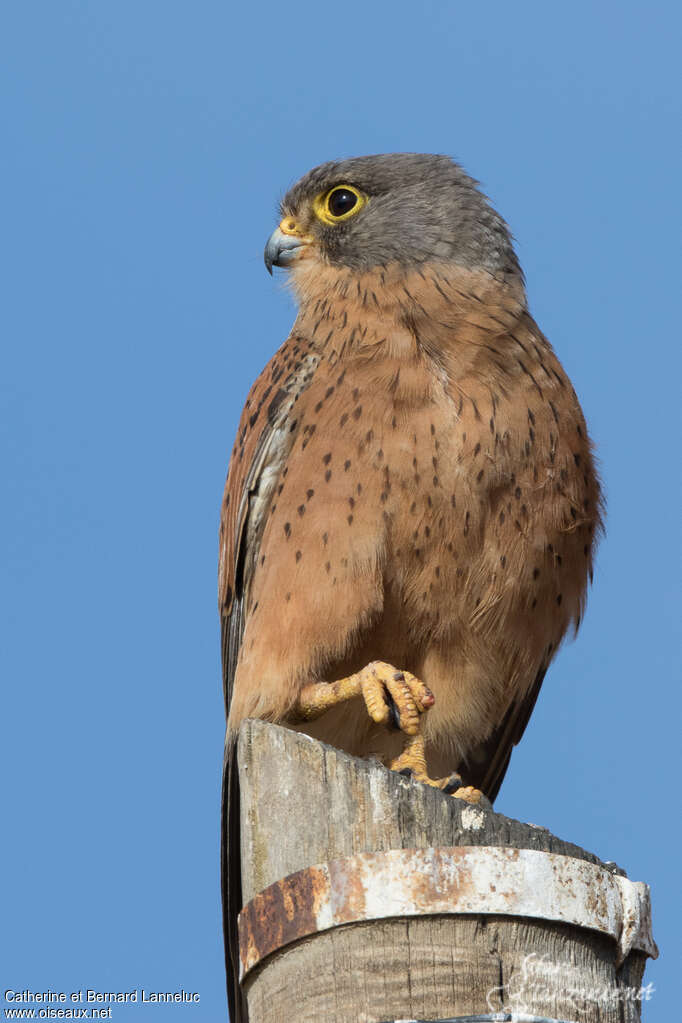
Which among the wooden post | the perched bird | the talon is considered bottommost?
the wooden post

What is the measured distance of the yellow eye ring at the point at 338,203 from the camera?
5715mm

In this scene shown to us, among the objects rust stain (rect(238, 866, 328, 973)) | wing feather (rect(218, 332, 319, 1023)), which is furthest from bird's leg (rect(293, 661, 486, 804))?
rust stain (rect(238, 866, 328, 973))

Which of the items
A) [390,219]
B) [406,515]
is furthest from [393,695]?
[390,219]

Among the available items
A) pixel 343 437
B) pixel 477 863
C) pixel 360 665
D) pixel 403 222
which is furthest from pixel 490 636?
pixel 477 863

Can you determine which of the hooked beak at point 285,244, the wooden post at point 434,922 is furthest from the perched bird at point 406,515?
the wooden post at point 434,922

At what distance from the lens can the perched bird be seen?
4.54 m

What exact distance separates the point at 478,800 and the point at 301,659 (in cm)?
80

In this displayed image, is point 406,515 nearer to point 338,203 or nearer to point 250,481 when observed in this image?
point 250,481

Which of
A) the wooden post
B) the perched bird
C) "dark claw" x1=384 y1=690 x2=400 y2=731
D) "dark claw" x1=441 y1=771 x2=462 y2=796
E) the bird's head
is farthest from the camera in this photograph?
the bird's head

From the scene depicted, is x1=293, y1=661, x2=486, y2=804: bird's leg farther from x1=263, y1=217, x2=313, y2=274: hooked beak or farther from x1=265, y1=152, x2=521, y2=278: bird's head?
x1=263, y1=217, x2=313, y2=274: hooked beak

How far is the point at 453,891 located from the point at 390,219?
3549 millimetres

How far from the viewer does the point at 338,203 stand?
5.78 m

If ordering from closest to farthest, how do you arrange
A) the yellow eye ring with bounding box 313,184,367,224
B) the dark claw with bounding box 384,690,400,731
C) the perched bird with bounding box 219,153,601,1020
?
1. the dark claw with bounding box 384,690,400,731
2. the perched bird with bounding box 219,153,601,1020
3. the yellow eye ring with bounding box 313,184,367,224

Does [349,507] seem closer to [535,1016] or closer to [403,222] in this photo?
[403,222]
